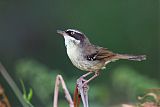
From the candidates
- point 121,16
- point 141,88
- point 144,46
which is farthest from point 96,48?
point 121,16

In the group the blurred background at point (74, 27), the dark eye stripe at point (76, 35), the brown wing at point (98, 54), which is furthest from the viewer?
the blurred background at point (74, 27)

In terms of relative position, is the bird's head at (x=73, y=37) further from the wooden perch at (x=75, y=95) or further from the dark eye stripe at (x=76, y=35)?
the wooden perch at (x=75, y=95)

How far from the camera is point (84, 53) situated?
6.22m

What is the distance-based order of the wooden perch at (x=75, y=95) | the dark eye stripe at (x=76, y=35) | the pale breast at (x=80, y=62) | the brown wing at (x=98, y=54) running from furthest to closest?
the brown wing at (x=98, y=54) → the dark eye stripe at (x=76, y=35) → the pale breast at (x=80, y=62) → the wooden perch at (x=75, y=95)

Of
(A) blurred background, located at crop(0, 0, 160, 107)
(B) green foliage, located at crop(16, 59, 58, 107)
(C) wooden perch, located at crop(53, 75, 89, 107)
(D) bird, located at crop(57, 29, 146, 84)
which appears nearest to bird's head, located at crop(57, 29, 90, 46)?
(D) bird, located at crop(57, 29, 146, 84)

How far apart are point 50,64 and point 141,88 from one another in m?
5.99

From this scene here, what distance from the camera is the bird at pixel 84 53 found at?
5.99 metres

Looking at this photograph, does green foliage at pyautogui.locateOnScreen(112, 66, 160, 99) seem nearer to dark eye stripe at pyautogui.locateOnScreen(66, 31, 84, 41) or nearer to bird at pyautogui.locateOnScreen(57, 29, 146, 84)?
bird at pyautogui.locateOnScreen(57, 29, 146, 84)

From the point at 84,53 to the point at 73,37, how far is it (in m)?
0.20

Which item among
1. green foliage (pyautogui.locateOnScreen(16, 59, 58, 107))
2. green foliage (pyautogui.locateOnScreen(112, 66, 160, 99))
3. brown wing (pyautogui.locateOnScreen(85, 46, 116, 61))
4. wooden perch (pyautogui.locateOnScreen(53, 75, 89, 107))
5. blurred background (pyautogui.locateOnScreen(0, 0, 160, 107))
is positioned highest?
wooden perch (pyautogui.locateOnScreen(53, 75, 89, 107))

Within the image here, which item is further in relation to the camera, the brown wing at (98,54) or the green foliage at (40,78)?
the green foliage at (40,78)

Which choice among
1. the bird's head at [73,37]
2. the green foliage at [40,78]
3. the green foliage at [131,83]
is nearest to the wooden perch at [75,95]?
the bird's head at [73,37]

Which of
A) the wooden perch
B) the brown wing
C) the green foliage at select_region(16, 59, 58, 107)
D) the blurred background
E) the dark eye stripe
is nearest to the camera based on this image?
the wooden perch

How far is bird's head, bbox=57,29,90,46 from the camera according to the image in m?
6.04
